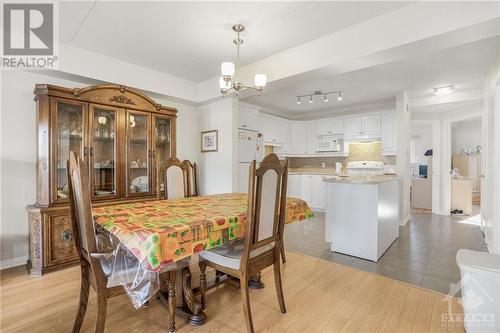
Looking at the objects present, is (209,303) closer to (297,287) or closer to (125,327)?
(125,327)

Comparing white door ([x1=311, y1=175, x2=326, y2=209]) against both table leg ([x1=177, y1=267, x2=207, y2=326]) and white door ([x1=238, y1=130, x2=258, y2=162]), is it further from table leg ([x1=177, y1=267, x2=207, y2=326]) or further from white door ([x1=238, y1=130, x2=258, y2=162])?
table leg ([x1=177, y1=267, x2=207, y2=326])

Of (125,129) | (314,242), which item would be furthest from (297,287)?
(125,129)

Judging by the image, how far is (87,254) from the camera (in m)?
1.41

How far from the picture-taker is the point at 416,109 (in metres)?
4.94

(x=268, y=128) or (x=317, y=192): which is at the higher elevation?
(x=268, y=128)

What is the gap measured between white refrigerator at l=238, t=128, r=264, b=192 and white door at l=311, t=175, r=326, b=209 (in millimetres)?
1715

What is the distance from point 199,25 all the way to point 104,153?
187cm

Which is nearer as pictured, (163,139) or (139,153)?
(139,153)

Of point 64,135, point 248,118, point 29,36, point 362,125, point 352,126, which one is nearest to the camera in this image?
point 29,36

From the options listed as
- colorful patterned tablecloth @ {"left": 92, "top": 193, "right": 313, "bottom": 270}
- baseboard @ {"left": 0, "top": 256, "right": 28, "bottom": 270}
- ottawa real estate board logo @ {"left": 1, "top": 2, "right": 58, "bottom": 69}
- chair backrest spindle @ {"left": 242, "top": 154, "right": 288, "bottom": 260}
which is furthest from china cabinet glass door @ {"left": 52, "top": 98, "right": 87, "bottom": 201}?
chair backrest spindle @ {"left": 242, "top": 154, "right": 288, "bottom": 260}

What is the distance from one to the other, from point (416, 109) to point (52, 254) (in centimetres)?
625

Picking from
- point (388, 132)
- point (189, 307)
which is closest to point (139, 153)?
point (189, 307)

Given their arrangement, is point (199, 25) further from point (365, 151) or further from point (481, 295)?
point (365, 151)

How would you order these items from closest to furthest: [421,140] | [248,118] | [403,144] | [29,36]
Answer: [29,36] < [403,144] < [248,118] < [421,140]
